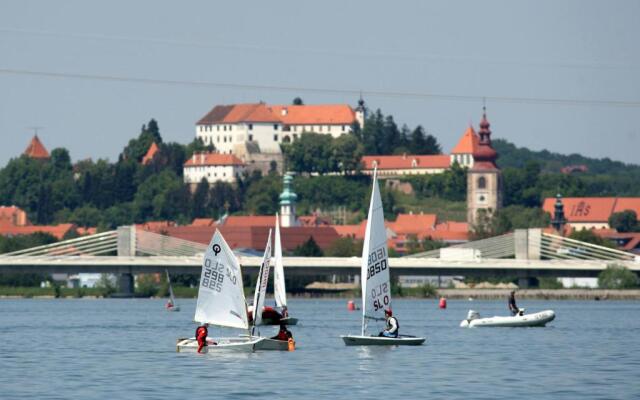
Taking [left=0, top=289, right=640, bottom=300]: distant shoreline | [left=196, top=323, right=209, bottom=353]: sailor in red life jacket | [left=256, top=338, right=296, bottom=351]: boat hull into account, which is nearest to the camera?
[left=196, top=323, right=209, bottom=353]: sailor in red life jacket

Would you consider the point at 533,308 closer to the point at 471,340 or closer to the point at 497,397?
the point at 471,340

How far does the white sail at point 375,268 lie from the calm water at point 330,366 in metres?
1.82

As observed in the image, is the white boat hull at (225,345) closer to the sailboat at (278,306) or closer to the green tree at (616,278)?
the sailboat at (278,306)

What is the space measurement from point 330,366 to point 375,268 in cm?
647

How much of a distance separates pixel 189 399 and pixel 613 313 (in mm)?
77228

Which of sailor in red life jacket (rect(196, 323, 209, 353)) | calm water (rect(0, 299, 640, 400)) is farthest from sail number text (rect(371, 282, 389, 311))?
sailor in red life jacket (rect(196, 323, 209, 353))

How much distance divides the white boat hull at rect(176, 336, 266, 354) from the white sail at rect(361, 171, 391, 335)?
171 inches

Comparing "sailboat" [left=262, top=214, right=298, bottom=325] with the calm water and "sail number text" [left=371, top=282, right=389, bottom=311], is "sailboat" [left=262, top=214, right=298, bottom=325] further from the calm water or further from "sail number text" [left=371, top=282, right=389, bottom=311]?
"sail number text" [left=371, top=282, right=389, bottom=311]

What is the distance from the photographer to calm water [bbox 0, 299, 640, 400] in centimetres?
5669

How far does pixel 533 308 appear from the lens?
141 meters

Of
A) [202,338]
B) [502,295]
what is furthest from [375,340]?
[502,295]

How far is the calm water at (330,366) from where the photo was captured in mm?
56688

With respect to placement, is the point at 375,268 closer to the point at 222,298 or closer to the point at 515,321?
the point at 222,298

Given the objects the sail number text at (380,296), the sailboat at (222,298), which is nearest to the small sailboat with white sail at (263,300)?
the sailboat at (222,298)
